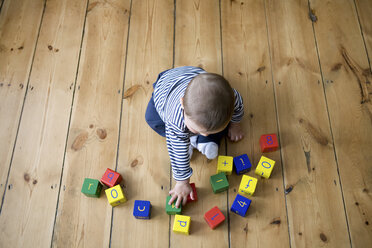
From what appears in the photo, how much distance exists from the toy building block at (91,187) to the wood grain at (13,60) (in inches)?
14.1

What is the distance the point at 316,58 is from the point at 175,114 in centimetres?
Result: 82

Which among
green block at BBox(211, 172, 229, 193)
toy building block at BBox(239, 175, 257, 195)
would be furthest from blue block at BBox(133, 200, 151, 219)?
toy building block at BBox(239, 175, 257, 195)

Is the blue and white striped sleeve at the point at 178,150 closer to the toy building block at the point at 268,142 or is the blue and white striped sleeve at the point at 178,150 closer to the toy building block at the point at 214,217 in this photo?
the toy building block at the point at 214,217

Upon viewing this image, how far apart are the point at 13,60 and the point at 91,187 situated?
2.55 ft

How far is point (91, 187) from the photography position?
3.83ft

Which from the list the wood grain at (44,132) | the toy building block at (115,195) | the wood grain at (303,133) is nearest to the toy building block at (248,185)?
the wood grain at (303,133)

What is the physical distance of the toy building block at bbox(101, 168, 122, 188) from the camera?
46.6 inches

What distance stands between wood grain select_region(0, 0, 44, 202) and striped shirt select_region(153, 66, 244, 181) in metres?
0.69

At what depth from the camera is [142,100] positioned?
1.36 meters

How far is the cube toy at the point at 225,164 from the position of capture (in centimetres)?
118

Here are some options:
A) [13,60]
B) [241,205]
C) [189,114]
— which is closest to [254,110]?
[241,205]

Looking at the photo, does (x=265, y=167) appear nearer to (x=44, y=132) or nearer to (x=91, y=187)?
(x=91, y=187)

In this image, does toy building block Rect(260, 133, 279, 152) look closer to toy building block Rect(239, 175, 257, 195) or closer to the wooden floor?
the wooden floor

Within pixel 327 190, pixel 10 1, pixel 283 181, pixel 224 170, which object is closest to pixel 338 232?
pixel 327 190
